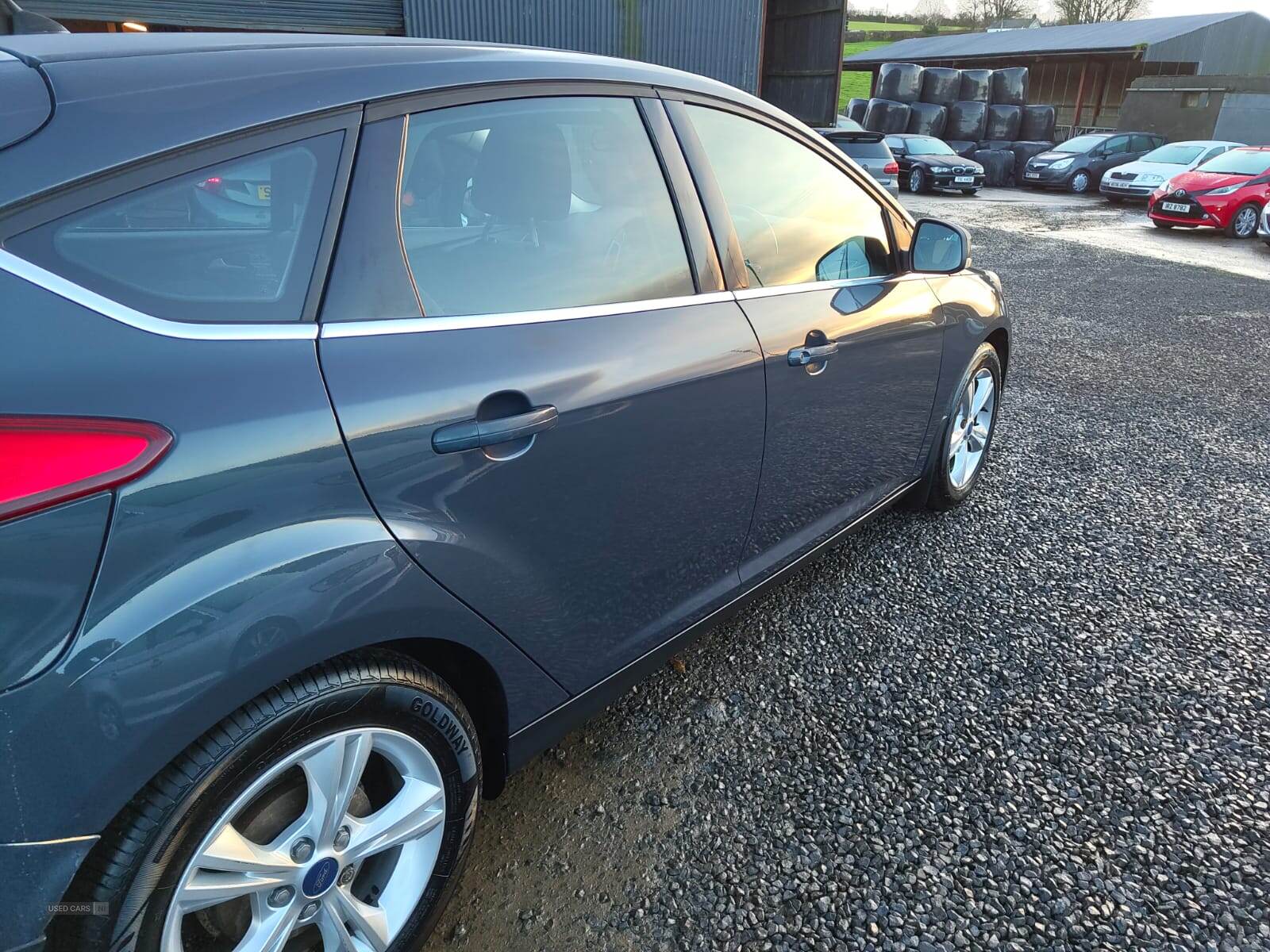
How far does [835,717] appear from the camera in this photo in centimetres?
241

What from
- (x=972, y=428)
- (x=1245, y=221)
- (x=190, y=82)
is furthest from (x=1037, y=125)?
(x=190, y=82)

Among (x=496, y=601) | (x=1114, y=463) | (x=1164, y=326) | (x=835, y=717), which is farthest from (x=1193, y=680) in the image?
(x=1164, y=326)

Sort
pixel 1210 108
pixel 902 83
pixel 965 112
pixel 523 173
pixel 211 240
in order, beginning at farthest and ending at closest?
pixel 1210 108 < pixel 902 83 < pixel 965 112 < pixel 523 173 < pixel 211 240

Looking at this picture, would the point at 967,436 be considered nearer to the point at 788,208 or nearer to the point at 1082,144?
the point at 788,208

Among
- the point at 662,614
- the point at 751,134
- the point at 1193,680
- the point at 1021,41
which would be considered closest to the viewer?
the point at 662,614

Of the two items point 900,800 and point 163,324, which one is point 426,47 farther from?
point 900,800

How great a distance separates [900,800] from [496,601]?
123 centimetres

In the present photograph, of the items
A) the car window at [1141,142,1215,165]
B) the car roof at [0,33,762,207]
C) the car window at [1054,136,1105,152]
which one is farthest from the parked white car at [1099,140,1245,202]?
the car roof at [0,33,762,207]

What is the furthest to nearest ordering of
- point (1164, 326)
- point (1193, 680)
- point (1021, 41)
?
point (1021, 41), point (1164, 326), point (1193, 680)

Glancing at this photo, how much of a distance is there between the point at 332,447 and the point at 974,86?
27.2 meters

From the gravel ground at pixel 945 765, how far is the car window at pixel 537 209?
4.08 ft

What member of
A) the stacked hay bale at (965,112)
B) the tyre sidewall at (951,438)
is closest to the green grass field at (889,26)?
the stacked hay bale at (965,112)

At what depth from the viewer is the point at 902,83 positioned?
922 inches

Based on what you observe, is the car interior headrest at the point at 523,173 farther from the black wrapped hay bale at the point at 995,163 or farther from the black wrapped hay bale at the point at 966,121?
the black wrapped hay bale at the point at 966,121
